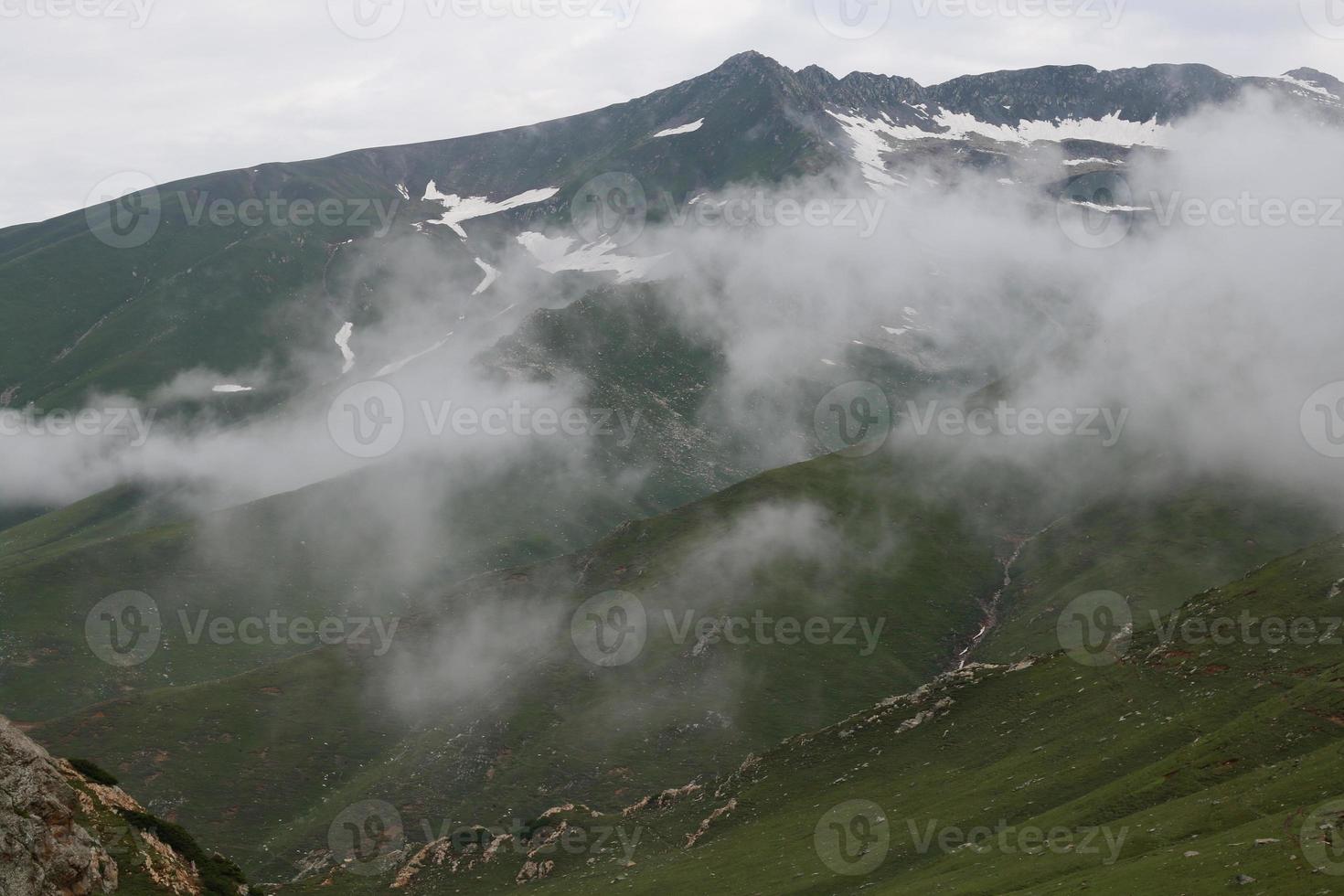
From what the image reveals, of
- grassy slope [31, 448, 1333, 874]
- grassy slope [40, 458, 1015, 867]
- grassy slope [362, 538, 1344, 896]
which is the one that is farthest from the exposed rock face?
grassy slope [40, 458, 1015, 867]

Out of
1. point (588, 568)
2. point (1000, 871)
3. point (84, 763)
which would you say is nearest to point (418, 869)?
point (84, 763)

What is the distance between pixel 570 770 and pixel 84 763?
3234 inches

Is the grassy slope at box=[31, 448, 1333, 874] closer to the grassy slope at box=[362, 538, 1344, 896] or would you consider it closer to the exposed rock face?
the grassy slope at box=[362, 538, 1344, 896]

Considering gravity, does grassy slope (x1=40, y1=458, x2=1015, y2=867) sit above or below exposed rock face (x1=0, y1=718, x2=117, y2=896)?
below

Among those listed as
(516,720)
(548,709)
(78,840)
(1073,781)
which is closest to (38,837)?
(78,840)

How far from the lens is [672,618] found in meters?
176

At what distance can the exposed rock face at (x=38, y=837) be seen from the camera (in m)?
44.2

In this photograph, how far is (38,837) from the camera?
4575cm

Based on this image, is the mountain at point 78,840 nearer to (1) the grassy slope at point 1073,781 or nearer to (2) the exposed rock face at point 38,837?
(2) the exposed rock face at point 38,837

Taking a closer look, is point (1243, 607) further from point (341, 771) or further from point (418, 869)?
point (341, 771)

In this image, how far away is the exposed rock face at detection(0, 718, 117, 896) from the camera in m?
44.2

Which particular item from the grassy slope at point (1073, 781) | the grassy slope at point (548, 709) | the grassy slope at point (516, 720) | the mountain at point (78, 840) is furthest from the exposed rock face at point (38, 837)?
the grassy slope at point (516, 720)

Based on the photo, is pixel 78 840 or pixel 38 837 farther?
pixel 78 840

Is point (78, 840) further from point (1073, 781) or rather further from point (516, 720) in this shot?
point (516, 720)
